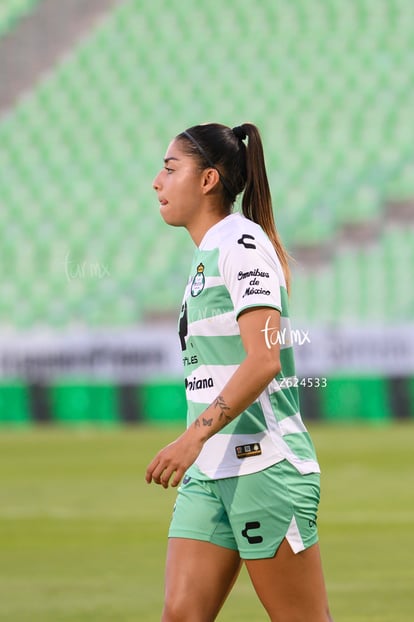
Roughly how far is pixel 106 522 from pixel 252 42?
15446 mm

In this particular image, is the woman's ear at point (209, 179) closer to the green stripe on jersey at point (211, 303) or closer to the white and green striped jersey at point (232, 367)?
the white and green striped jersey at point (232, 367)

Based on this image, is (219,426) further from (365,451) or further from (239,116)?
(239,116)

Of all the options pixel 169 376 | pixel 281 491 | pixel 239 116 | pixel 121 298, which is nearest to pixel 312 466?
pixel 281 491

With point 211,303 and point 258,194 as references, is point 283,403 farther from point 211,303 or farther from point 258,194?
point 258,194

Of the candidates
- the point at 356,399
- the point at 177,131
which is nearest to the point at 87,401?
the point at 356,399

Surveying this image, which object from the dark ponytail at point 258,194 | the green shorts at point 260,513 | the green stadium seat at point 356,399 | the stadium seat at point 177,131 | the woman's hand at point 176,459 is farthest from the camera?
the stadium seat at point 177,131

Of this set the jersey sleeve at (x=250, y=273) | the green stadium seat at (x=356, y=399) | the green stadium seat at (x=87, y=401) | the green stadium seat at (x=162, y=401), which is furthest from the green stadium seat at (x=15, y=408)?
the jersey sleeve at (x=250, y=273)

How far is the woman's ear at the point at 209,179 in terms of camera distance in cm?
367

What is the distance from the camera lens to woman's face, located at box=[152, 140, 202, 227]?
12.0ft

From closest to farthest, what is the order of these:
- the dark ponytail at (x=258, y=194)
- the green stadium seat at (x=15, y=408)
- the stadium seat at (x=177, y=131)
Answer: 1. the dark ponytail at (x=258, y=194)
2. the green stadium seat at (x=15, y=408)
3. the stadium seat at (x=177, y=131)

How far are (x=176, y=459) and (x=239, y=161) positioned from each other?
3.02 ft

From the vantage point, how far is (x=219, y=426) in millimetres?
3332

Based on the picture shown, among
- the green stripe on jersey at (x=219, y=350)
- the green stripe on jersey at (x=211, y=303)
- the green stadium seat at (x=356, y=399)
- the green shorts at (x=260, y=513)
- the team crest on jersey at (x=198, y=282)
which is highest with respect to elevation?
the team crest on jersey at (x=198, y=282)

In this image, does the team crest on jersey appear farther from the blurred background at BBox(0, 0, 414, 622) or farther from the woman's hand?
the blurred background at BBox(0, 0, 414, 622)
